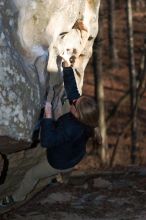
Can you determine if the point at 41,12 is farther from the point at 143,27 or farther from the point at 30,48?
the point at 143,27

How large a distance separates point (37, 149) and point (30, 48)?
1229 mm

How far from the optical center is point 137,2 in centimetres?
3422

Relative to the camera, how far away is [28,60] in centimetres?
621

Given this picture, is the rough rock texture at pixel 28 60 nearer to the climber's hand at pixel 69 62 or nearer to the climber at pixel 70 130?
the climber's hand at pixel 69 62

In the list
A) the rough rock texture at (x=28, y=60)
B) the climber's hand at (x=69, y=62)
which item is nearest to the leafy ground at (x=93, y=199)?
the rough rock texture at (x=28, y=60)

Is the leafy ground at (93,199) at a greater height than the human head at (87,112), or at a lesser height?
lesser

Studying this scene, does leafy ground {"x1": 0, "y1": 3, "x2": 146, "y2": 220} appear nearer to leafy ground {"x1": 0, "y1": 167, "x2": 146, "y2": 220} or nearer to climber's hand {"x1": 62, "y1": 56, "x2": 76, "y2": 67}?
leafy ground {"x1": 0, "y1": 167, "x2": 146, "y2": 220}

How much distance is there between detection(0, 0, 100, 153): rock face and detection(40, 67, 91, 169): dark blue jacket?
0.18 m

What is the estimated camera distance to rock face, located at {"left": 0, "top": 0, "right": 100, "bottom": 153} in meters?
5.55

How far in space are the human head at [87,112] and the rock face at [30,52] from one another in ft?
1.45

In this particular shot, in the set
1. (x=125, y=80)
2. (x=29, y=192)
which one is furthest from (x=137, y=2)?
(x=29, y=192)

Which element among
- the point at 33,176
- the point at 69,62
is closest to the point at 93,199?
the point at 33,176

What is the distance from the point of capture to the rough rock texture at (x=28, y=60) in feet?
18.3

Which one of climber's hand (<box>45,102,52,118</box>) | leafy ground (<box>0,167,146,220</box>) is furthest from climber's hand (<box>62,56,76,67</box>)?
leafy ground (<box>0,167,146,220</box>)
